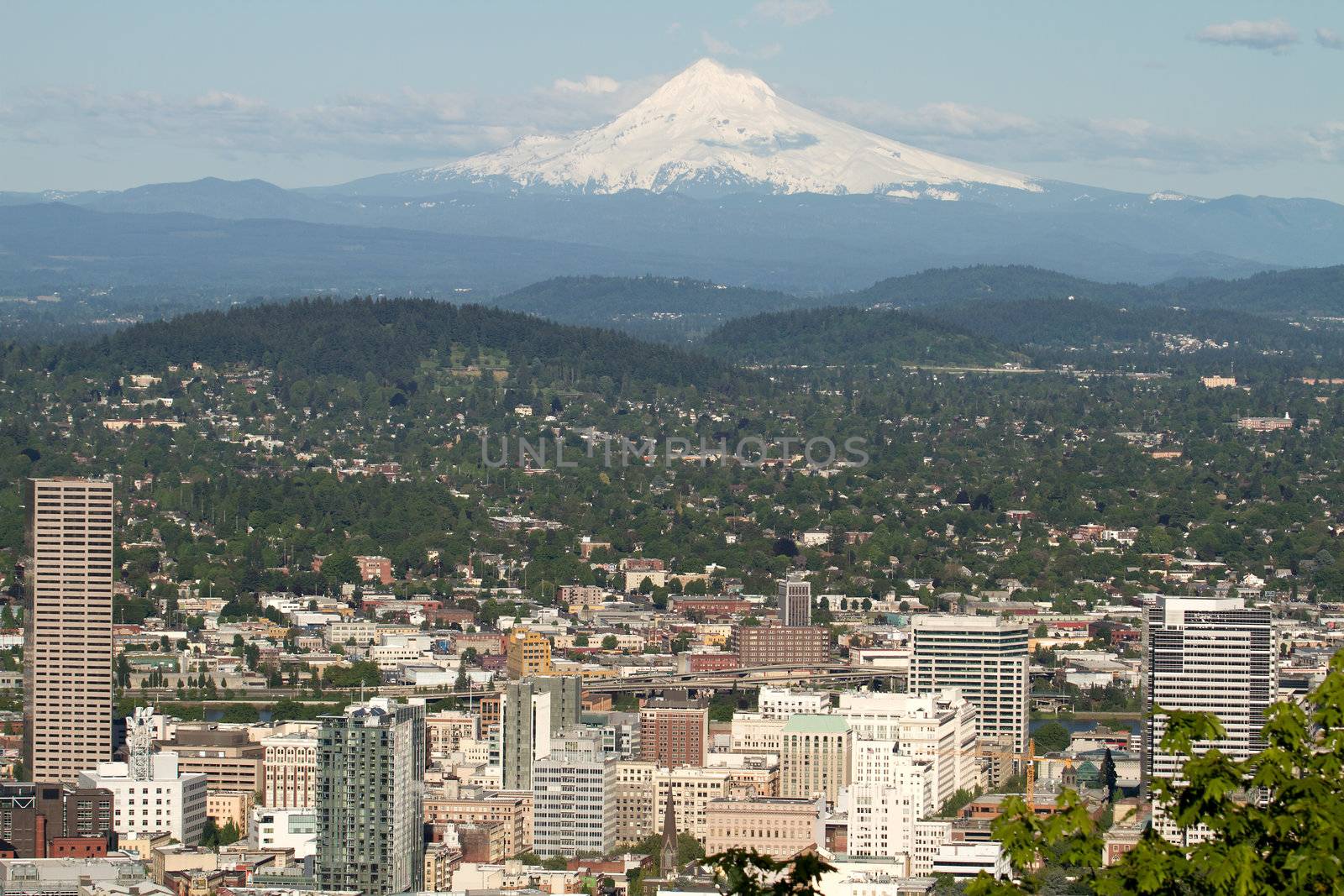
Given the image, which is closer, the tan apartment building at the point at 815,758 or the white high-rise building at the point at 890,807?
the white high-rise building at the point at 890,807

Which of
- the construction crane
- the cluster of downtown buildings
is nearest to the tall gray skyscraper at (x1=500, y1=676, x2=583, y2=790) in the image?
the cluster of downtown buildings

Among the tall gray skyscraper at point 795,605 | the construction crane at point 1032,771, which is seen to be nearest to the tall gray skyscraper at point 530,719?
the construction crane at point 1032,771

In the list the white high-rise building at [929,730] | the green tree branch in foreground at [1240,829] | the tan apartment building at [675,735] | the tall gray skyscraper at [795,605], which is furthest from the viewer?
the tall gray skyscraper at [795,605]

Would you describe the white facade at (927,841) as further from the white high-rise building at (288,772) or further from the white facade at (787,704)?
the white high-rise building at (288,772)

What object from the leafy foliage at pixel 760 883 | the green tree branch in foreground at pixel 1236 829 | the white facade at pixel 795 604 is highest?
the green tree branch in foreground at pixel 1236 829

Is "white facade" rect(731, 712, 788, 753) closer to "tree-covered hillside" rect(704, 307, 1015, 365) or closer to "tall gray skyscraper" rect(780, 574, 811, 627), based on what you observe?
"tall gray skyscraper" rect(780, 574, 811, 627)

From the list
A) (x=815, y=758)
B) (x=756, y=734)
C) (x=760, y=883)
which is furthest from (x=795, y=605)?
(x=760, y=883)
